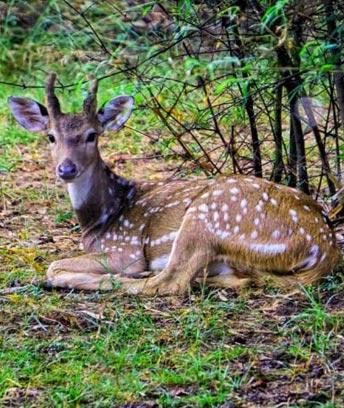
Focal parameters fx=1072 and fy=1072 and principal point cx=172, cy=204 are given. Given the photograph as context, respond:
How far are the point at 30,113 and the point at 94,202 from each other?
75cm

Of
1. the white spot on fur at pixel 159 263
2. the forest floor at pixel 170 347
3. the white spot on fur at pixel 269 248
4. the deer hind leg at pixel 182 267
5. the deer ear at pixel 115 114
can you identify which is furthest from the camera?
the deer ear at pixel 115 114

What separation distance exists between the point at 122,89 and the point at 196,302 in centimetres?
202

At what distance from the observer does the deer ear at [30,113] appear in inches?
282

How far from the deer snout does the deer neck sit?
273 mm

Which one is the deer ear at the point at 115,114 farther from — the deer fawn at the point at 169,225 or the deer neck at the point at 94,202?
the deer neck at the point at 94,202

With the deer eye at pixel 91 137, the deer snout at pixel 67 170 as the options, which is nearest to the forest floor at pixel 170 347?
the deer snout at pixel 67 170

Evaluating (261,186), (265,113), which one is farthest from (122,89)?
(261,186)

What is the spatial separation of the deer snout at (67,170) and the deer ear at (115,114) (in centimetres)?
57

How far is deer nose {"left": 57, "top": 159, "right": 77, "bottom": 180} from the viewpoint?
21.8 ft

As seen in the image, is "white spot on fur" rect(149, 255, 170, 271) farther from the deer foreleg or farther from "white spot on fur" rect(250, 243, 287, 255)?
"white spot on fur" rect(250, 243, 287, 255)

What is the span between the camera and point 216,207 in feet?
20.9

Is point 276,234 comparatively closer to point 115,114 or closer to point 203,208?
point 203,208

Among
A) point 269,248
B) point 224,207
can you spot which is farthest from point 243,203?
point 269,248

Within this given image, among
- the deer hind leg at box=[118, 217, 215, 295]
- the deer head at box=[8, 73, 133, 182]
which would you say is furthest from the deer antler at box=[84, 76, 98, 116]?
the deer hind leg at box=[118, 217, 215, 295]
